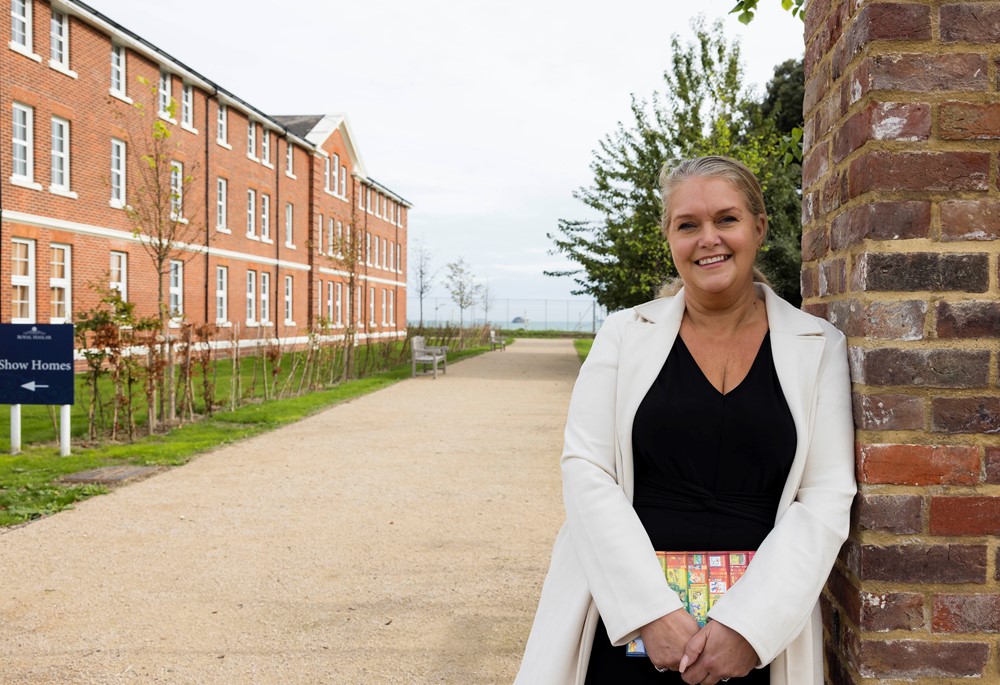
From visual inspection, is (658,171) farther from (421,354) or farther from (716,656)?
(716,656)

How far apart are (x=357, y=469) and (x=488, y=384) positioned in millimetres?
10918

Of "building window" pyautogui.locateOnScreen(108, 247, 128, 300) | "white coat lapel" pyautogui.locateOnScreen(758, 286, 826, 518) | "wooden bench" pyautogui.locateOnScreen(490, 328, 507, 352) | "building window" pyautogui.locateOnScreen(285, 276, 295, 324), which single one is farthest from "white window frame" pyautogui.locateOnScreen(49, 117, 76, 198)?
"white coat lapel" pyautogui.locateOnScreen(758, 286, 826, 518)

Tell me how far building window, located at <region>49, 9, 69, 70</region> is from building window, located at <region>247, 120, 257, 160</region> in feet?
34.5

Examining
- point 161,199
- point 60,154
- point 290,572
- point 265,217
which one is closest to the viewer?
point 290,572

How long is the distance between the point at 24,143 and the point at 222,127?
10168 mm

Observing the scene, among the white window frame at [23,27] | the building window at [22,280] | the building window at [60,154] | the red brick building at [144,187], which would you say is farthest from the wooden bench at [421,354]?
the white window frame at [23,27]

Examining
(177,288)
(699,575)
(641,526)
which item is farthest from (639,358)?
(177,288)

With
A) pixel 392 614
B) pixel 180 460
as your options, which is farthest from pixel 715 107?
pixel 392 614

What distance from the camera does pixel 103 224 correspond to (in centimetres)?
2238

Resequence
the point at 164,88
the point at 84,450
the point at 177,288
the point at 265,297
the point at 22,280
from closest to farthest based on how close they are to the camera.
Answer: the point at 84,450, the point at 22,280, the point at 164,88, the point at 177,288, the point at 265,297

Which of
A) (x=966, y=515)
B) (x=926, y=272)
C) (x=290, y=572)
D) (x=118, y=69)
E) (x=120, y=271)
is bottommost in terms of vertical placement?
(x=290, y=572)

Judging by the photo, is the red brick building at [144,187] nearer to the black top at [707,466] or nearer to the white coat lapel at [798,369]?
the black top at [707,466]

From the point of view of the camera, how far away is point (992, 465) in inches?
75.4

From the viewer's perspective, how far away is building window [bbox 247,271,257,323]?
31.7 meters
